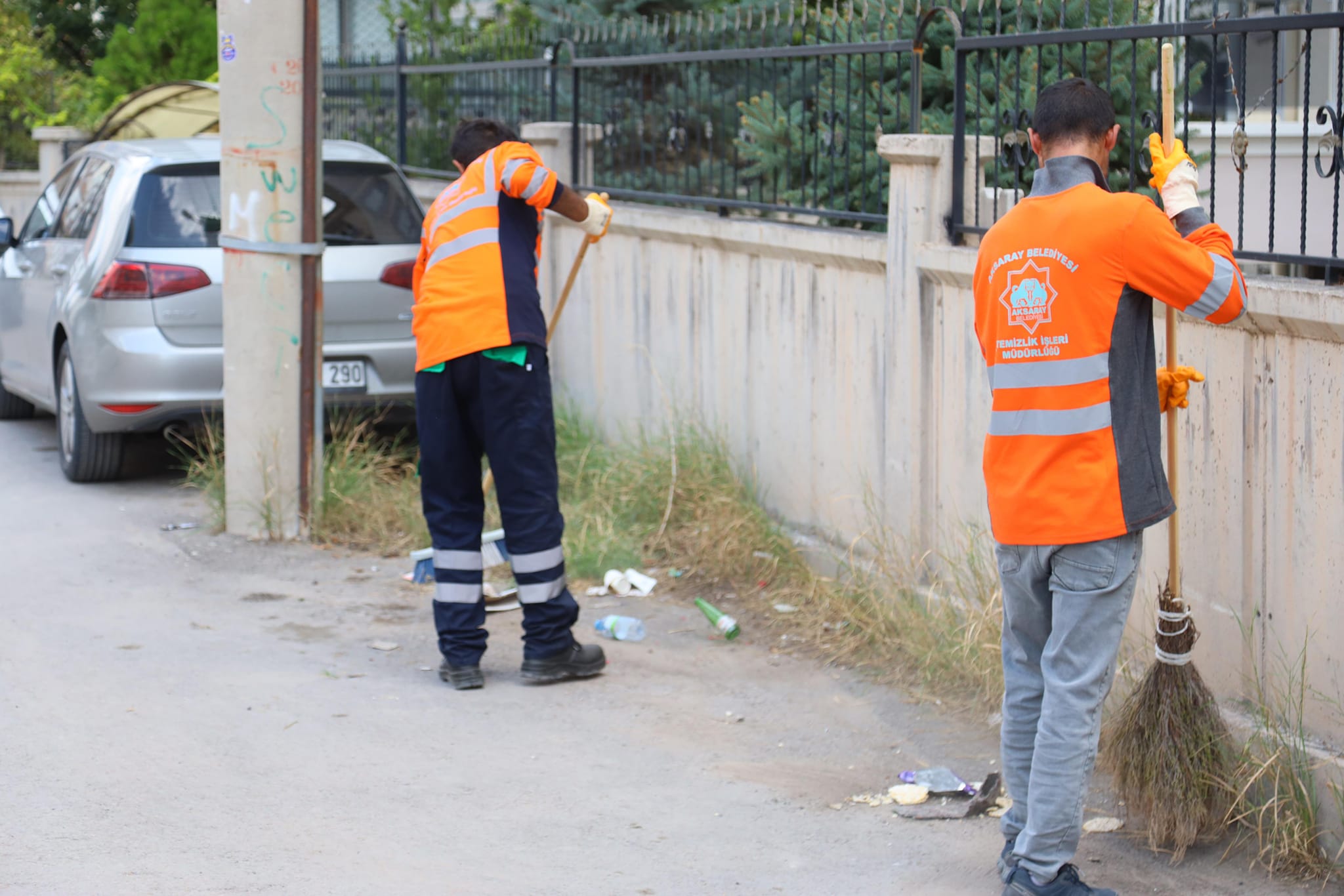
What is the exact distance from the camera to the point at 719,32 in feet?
22.9

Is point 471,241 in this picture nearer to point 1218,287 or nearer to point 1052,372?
point 1052,372

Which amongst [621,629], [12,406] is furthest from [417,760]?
[12,406]

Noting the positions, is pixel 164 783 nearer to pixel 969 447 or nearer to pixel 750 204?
pixel 969 447

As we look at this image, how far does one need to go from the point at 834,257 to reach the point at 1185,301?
9.24 feet

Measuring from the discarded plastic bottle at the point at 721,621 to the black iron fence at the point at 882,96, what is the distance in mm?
1597

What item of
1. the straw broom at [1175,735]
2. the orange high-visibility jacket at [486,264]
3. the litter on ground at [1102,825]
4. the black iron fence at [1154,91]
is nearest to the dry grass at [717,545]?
the litter on ground at [1102,825]

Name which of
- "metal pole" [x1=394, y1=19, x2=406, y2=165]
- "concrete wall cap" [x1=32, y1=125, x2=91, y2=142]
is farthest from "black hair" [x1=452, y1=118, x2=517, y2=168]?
"concrete wall cap" [x1=32, y1=125, x2=91, y2=142]

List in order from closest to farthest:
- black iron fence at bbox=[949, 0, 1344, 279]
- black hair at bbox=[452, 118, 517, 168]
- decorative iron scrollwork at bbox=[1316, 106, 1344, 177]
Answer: decorative iron scrollwork at bbox=[1316, 106, 1344, 177] < black iron fence at bbox=[949, 0, 1344, 279] < black hair at bbox=[452, 118, 517, 168]

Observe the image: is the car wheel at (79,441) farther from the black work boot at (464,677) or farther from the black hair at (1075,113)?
the black hair at (1075,113)

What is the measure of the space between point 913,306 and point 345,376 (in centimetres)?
336

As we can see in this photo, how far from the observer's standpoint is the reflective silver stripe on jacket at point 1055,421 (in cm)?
339

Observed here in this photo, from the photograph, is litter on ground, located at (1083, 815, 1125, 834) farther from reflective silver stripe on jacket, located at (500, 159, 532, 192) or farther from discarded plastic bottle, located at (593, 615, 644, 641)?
reflective silver stripe on jacket, located at (500, 159, 532, 192)

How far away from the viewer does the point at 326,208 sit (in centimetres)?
805

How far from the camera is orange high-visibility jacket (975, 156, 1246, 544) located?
3326mm
